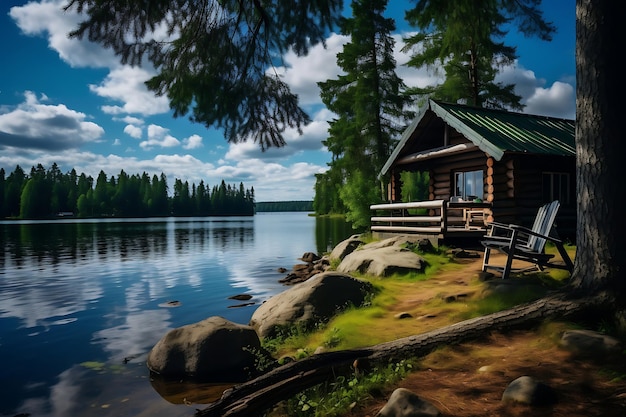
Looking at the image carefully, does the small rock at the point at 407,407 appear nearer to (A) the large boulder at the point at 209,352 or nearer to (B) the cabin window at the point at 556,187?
(A) the large boulder at the point at 209,352

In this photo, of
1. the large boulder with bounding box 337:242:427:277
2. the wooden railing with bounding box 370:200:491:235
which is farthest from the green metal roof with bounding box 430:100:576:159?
the large boulder with bounding box 337:242:427:277

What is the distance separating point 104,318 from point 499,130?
1374 centimetres

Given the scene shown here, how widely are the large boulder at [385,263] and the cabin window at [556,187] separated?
731 centimetres

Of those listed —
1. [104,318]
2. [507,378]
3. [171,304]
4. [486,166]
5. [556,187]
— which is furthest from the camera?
[486,166]

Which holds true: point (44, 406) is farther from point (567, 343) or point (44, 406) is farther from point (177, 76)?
point (567, 343)

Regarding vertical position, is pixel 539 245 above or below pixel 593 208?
below

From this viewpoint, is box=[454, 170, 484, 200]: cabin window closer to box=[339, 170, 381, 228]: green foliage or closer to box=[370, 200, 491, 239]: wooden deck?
box=[370, 200, 491, 239]: wooden deck

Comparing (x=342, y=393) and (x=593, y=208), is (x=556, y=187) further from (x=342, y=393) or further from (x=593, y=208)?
(x=342, y=393)

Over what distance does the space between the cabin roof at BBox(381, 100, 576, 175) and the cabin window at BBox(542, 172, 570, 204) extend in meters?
1.23

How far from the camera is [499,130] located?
14617 millimetres

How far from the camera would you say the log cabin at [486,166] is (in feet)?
44.6

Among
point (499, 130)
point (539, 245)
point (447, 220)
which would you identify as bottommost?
point (539, 245)

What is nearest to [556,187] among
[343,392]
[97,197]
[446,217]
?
[446,217]

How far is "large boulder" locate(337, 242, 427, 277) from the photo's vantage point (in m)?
9.73
